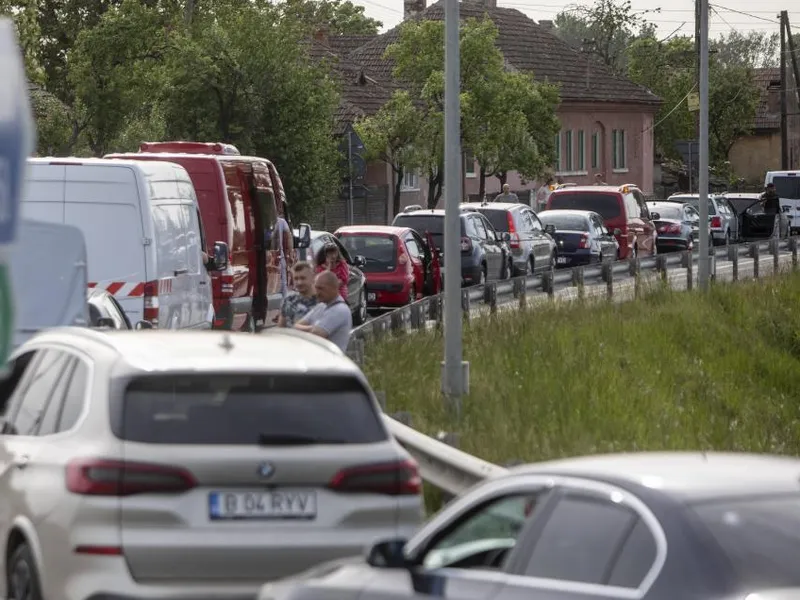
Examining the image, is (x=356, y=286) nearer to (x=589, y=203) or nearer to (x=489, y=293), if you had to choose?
(x=489, y=293)

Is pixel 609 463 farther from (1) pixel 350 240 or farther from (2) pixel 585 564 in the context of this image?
(1) pixel 350 240

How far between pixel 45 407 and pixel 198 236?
11479mm

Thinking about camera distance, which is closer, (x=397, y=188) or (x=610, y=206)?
(x=610, y=206)

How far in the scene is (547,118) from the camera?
66.6 m

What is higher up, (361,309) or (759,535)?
(759,535)

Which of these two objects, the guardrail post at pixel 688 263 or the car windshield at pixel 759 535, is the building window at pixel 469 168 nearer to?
the guardrail post at pixel 688 263

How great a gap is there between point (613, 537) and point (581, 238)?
36449mm

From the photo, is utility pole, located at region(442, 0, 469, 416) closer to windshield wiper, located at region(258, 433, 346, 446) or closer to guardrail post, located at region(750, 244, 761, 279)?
windshield wiper, located at region(258, 433, 346, 446)

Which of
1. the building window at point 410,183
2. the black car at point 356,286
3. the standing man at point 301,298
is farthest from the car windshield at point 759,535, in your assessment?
the building window at point 410,183

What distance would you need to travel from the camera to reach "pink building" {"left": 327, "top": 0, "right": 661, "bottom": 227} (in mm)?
77750

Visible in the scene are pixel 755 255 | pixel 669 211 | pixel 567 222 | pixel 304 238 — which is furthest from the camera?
pixel 669 211

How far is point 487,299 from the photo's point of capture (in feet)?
92.1

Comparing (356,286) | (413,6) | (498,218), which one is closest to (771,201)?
(498,218)

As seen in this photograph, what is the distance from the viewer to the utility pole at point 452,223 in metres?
17.8
